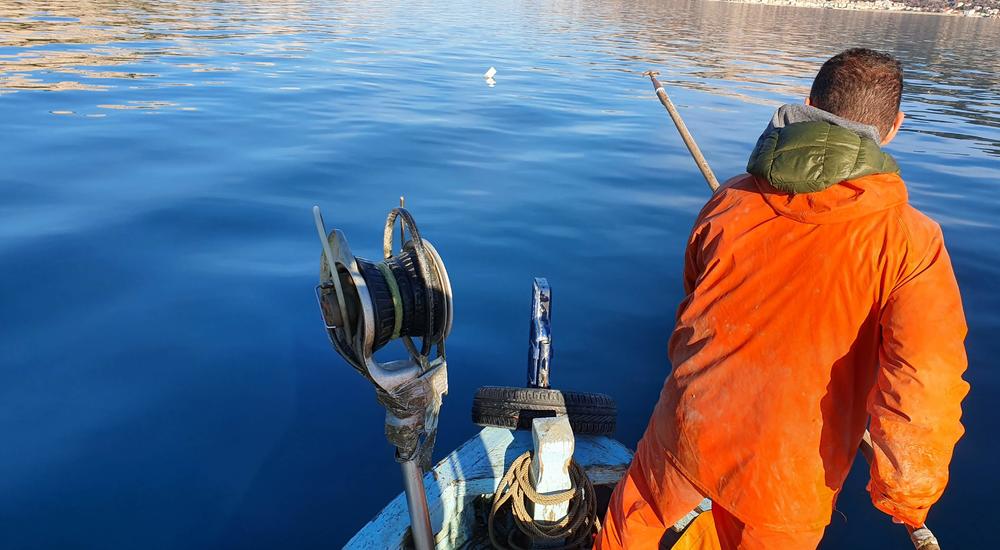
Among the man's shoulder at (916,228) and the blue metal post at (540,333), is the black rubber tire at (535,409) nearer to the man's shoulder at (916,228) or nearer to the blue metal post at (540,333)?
the blue metal post at (540,333)

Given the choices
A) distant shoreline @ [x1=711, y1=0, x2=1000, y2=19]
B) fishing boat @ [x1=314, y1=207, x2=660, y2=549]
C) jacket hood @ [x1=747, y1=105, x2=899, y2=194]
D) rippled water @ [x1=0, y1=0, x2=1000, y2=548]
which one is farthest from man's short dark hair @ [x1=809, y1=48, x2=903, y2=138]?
distant shoreline @ [x1=711, y1=0, x2=1000, y2=19]

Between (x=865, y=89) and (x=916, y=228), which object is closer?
(x=916, y=228)

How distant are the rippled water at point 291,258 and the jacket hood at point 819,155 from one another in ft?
9.88

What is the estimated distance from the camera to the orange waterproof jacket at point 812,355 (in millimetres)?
1885

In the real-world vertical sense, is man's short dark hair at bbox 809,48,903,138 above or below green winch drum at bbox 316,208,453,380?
above

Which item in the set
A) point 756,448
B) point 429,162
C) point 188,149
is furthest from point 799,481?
point 188,149

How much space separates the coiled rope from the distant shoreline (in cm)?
10400

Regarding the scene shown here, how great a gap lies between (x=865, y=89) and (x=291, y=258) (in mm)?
6034

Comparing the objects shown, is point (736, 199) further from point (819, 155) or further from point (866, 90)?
point (866, 90)

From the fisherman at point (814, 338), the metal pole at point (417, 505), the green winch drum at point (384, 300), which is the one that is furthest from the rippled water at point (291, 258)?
the fisherman at point (814, 338)

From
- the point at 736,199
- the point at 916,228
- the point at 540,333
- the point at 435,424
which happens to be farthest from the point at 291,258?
the point at 916,228

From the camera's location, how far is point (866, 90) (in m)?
2.16

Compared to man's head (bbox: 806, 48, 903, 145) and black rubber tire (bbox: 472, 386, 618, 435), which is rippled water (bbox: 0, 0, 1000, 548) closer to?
black rubber tire (bbox: 472, 386, 618, 435)

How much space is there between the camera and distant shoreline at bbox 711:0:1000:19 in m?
83.3
